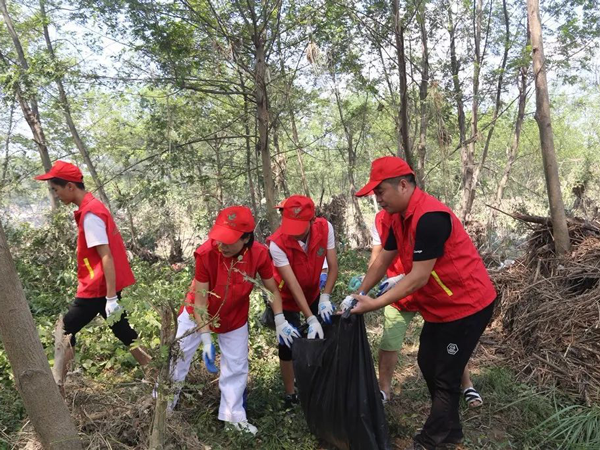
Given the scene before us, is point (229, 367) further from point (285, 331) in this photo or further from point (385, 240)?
point (385, 240)

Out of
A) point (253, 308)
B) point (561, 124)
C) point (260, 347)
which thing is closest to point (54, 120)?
point (253, 308)

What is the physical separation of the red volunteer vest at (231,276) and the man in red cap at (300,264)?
177 mm

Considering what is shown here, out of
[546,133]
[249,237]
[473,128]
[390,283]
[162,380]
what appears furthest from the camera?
[473,128]

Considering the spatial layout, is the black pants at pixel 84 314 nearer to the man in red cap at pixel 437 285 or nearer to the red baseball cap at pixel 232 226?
the red baseball cap at pixel 232 226

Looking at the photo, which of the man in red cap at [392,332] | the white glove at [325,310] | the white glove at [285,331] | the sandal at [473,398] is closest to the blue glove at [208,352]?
the white glove at [285,331]

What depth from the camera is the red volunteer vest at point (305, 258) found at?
2738 millimetres

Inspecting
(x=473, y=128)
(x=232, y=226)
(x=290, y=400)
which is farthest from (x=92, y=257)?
(x=473, y=128)

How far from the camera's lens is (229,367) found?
2.57 metres

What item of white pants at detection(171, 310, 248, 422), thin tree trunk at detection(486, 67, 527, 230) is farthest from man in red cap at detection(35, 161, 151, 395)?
thin tree trunk at detection(486, 67, 527, 230)

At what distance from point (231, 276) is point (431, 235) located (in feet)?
3.96

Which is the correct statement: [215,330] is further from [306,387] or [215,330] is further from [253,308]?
[253,308]

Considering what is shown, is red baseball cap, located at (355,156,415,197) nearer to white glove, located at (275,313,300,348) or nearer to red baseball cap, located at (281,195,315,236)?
red baseball cap, located at (281,195,315,236)

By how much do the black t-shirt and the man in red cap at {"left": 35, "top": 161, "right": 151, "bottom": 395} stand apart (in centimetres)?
199

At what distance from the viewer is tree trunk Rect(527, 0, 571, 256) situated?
11.4ft
